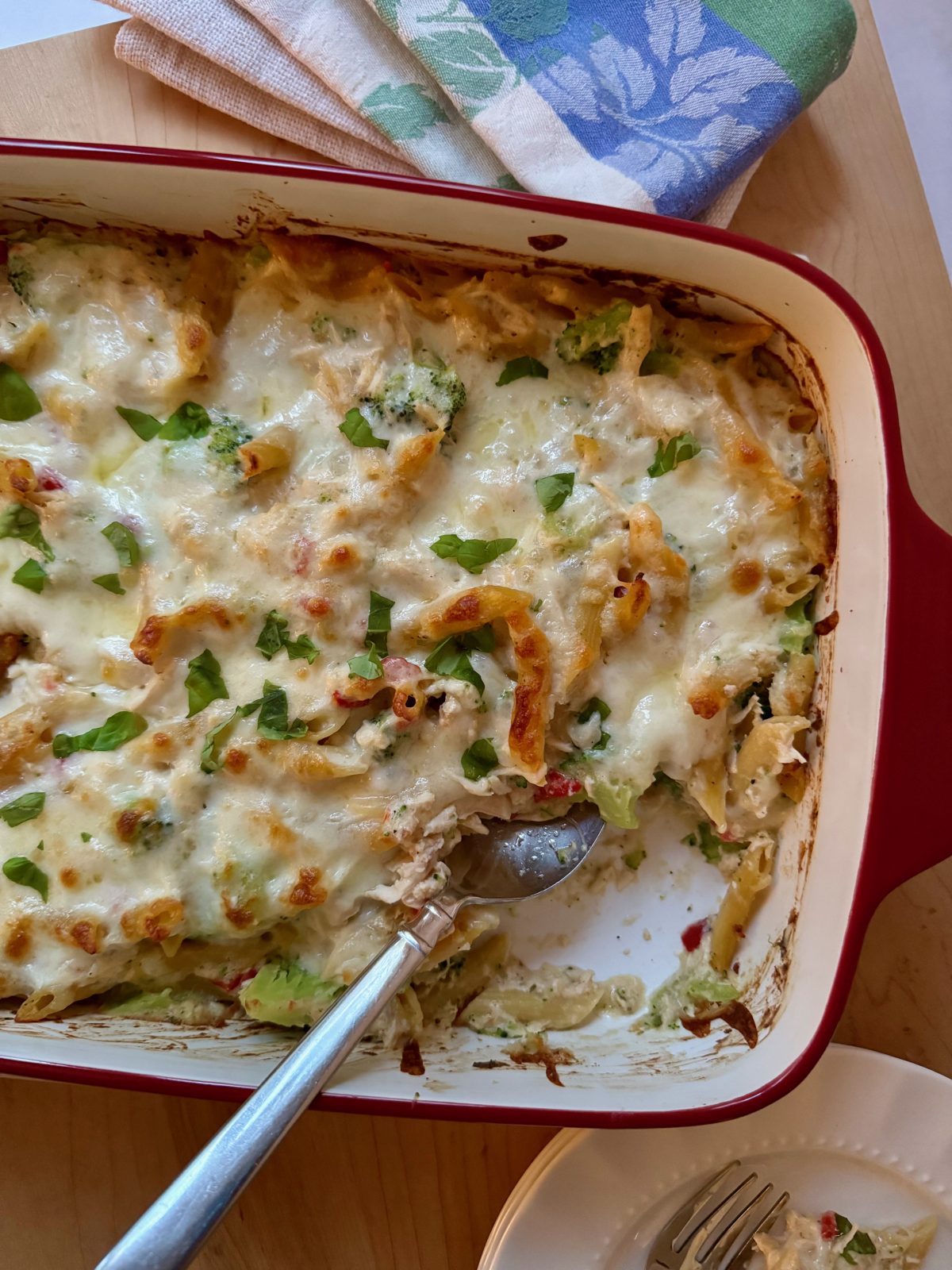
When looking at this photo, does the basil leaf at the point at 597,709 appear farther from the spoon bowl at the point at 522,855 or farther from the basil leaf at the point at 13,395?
the basil leaf at the point at 13,395

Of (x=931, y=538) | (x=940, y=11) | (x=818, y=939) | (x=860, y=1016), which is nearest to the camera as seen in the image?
(x=931, y=538)

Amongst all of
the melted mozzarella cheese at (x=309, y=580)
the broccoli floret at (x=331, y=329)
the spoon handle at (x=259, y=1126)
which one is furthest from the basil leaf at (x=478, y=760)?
the broccoli floret at (x=331, y=329)

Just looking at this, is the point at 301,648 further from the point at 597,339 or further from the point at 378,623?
the point at 597,339

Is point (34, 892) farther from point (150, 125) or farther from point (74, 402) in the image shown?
point (150, 125)

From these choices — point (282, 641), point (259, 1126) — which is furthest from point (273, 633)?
point (259, 1126)

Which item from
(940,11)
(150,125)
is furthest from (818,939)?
(940,11)

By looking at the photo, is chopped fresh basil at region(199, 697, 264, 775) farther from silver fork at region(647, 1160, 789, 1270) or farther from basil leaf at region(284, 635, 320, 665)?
silver fork at region(647, 1160, 789, 1270)
